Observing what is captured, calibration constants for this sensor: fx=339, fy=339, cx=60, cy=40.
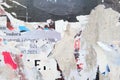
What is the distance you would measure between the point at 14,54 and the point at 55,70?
322 mm

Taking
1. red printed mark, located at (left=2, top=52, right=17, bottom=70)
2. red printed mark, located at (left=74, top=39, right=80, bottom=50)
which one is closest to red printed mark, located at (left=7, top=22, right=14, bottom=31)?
red printed mark, located at (left=2, top=52, right=17, bottom=70)

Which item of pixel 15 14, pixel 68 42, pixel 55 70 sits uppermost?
pixel 15 14

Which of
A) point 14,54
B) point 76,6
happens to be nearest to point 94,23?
point 76,6

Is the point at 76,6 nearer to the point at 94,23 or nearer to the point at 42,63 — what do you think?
the point at 94,23

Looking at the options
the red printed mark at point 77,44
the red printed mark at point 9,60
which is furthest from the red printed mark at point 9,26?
the red printed mark at point 77,44

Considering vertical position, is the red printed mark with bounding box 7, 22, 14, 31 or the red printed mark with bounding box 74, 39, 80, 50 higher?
the red printed mark with bounding box 7, 22, 14, 31

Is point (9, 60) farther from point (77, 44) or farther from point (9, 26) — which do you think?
point (77, 44)

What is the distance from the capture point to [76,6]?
2445mm

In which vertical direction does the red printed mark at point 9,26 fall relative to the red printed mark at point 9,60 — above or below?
above

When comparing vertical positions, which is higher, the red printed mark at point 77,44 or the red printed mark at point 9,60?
the red printed mark at point 77,44

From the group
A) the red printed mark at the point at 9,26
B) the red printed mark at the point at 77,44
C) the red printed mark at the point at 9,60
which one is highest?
the red printed mark at the point at 9,26

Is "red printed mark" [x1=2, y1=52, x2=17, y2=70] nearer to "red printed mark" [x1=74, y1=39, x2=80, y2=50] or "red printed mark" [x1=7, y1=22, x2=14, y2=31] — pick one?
"red printed mark" [x1=7, y1=22, x2=14, y2=31]

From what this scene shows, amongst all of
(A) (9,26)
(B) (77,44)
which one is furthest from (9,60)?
(B) (77,44)

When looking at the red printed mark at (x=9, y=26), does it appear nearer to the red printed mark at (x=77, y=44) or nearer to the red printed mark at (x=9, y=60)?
the red printed mark at (x=9, y=60)
